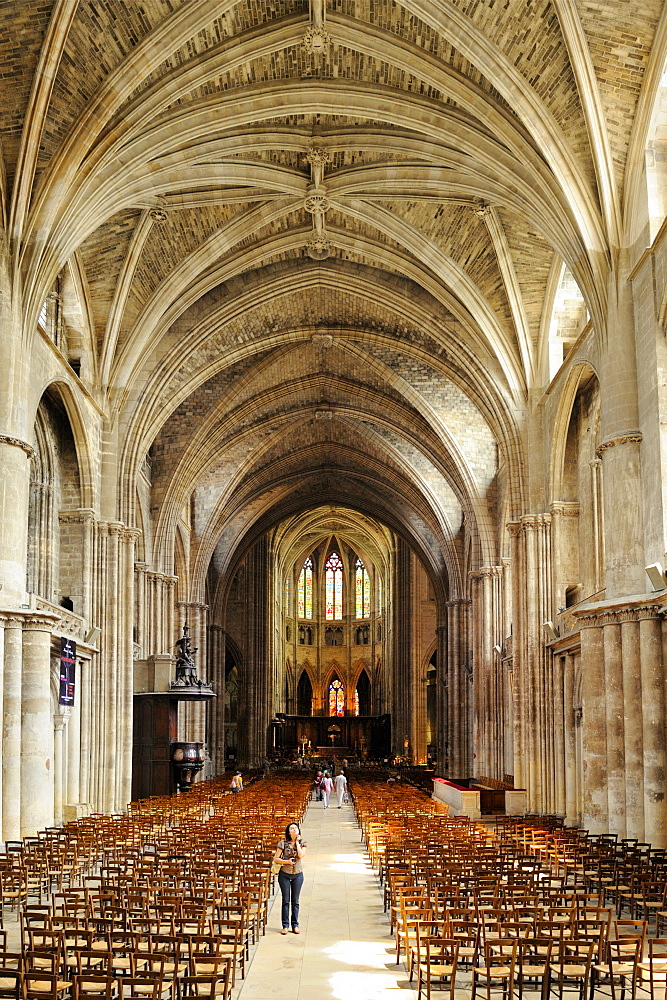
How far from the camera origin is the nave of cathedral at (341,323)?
21.3m

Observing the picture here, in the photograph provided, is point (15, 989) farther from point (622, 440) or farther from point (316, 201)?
point (316, 201)

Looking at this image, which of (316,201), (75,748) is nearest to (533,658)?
(75,748)

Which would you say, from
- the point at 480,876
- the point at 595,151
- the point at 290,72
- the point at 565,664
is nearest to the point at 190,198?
the point at 290,72

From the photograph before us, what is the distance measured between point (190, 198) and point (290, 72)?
4.98 metres

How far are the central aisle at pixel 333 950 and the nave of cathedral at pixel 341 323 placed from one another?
603 cm

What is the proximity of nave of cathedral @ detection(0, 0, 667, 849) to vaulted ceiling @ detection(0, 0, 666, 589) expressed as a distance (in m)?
0.08

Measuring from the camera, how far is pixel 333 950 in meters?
12.5

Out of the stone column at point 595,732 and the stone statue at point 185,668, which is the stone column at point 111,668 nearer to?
the stone statue at point 185,668

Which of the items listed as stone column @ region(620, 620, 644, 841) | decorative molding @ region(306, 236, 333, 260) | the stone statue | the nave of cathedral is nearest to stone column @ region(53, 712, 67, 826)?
the nave of cathedral

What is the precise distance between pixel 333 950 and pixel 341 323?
93.4 feet

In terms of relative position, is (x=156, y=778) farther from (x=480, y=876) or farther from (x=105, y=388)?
(x=480, y=876)

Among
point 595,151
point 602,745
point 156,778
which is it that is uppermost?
point 595,151

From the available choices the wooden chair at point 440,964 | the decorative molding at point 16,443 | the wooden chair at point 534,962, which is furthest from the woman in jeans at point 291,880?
the decorative molding at point 16,443

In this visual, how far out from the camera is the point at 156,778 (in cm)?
3531
